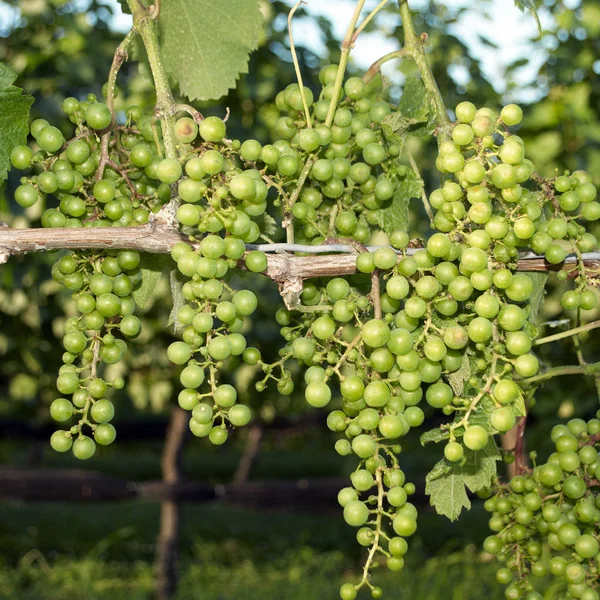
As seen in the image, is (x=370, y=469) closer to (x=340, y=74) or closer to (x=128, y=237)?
(x=128, y=237)

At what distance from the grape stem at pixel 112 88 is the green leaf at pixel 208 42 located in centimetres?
27

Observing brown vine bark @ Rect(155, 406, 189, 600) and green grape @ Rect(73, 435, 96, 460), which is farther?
brown vine bark @ Rect(155, 406, 189, 600)

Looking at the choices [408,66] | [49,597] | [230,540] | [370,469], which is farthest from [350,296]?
[230,540]

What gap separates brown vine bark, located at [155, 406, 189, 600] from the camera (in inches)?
197

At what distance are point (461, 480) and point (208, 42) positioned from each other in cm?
88

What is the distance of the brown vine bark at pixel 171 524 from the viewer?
5008 mm

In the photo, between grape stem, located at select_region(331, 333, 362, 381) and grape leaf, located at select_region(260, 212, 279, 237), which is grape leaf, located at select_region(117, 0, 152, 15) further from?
grape stem, located at select_region(331, 333, 362, 381)

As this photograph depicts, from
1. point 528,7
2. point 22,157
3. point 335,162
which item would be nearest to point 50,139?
point 22,157

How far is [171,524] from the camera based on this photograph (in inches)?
211

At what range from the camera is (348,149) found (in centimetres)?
125

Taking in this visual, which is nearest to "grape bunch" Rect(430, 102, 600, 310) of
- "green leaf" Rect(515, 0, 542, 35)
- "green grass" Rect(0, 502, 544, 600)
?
"green leaf" Rect(515, 0, 542, 35)

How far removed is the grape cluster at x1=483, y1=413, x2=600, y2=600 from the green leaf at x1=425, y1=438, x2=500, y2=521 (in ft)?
0.48

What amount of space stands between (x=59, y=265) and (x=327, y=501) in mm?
7579

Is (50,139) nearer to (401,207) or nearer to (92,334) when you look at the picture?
(92,334)
